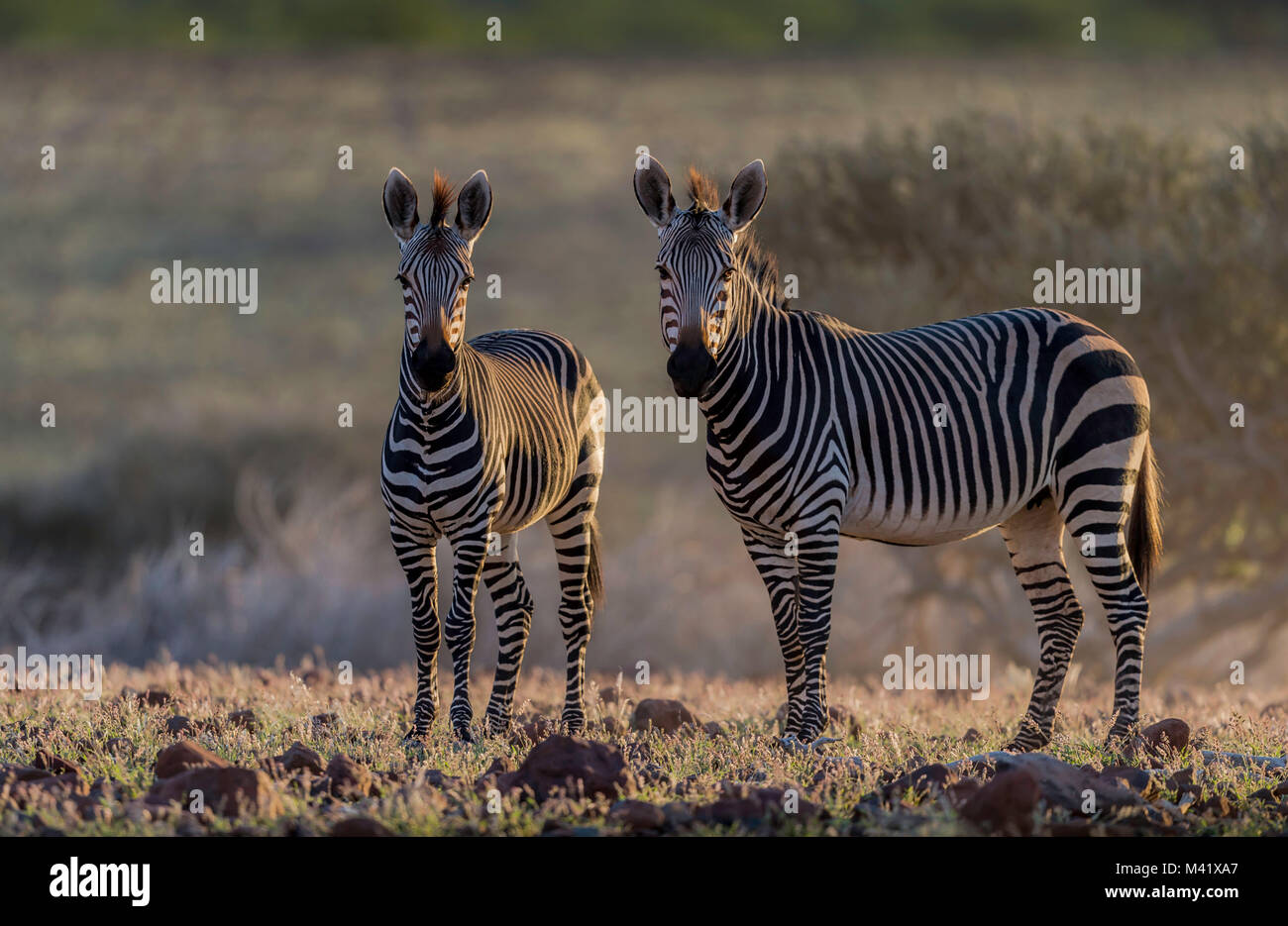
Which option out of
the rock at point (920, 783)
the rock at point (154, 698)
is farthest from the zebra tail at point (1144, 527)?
the rock at point (154, 698)

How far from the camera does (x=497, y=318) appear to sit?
33812mm

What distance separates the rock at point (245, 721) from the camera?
8930mm

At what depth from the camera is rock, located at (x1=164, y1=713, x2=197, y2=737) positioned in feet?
28.3

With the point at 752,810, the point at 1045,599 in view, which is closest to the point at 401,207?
the point at 752,810

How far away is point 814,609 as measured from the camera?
28.1ft

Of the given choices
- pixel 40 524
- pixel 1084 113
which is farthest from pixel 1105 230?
pixel 40 524

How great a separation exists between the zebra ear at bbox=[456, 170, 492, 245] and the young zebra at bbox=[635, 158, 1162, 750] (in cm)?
86

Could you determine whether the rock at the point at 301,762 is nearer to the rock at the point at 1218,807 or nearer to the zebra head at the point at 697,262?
the zebra head at the point at 697,262

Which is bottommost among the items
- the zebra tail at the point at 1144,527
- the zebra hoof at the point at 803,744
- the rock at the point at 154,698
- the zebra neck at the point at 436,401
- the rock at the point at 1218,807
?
the rock at the point at 1218,807

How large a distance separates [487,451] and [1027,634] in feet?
45.8

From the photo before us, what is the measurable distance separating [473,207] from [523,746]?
299 cm

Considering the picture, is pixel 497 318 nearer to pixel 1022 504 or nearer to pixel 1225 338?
pixel 1225 338

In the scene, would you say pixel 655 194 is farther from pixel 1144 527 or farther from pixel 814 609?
pixel 1144 527

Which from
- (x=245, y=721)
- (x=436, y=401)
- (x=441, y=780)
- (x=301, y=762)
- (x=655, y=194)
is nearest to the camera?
(x=441, y=780)
